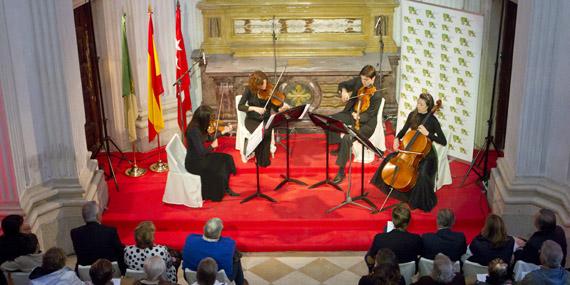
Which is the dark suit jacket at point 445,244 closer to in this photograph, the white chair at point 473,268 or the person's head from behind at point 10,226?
the white chair at point 473,268

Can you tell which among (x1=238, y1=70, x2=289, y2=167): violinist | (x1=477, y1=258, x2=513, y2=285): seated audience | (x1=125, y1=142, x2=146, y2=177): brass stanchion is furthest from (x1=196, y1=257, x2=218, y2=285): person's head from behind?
(x1=125, y1=142, x2=146, y2=177): brass stanchion

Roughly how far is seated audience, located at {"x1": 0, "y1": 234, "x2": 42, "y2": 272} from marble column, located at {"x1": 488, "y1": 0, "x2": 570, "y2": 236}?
479 cm

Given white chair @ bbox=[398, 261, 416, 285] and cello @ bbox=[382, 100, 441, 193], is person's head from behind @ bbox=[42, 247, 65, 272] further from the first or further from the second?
cello @ bbox=[382, 100, 441, 193]

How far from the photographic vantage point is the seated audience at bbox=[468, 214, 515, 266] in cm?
572

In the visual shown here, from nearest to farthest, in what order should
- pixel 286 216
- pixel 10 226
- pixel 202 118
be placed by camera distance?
pixel 10 226
pixel 202 118
pixel 286 216

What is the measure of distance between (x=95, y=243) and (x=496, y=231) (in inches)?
134

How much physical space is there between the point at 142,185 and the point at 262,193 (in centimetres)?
160

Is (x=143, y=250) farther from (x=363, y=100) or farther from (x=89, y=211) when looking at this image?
Result: (x=363, y=100)

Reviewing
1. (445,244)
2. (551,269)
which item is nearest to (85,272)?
(445,244)

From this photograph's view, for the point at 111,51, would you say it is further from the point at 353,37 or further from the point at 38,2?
the point at 353,37

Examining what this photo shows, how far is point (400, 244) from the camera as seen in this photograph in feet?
19.2

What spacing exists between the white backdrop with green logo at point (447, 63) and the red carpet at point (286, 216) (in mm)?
787

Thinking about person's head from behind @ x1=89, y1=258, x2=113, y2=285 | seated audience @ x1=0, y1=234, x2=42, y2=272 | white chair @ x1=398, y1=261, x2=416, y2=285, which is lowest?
white chair @ x1=398, y1=261, x2=416, y2=285

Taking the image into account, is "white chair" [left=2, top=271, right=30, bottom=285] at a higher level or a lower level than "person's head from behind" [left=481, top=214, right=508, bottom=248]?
lower
